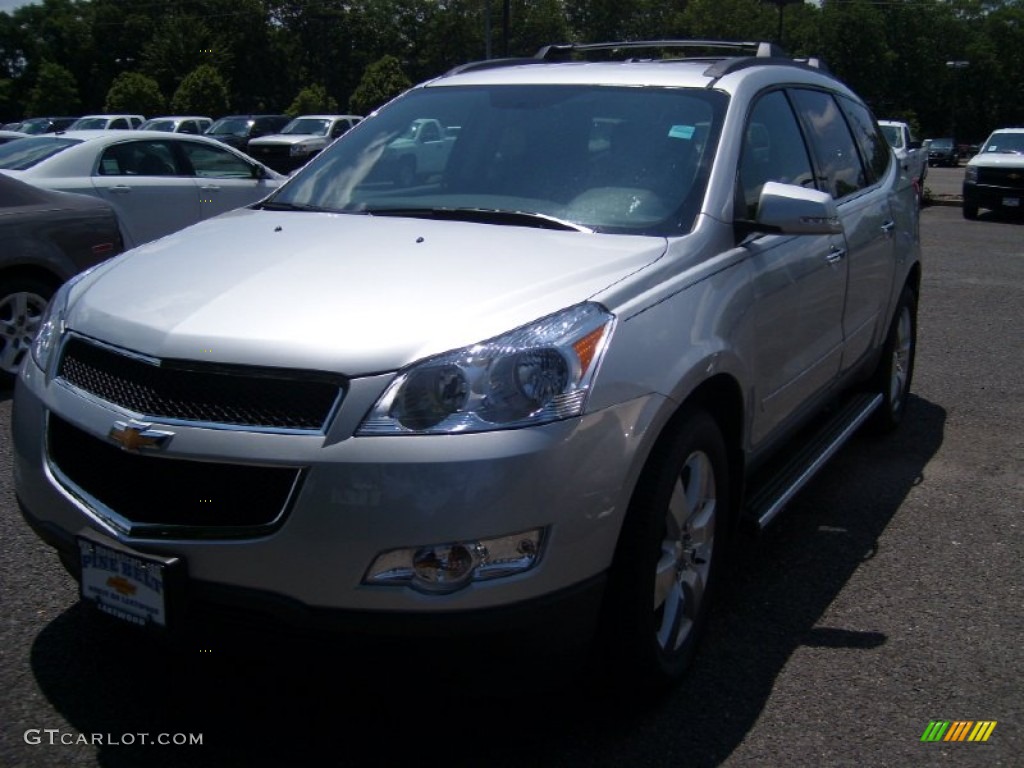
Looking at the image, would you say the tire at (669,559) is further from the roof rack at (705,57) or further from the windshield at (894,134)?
the windshield at (894,134)

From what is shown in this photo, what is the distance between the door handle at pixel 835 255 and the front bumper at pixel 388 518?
2113 millimetres

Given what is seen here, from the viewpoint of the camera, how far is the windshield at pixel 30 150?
9813 millimetres

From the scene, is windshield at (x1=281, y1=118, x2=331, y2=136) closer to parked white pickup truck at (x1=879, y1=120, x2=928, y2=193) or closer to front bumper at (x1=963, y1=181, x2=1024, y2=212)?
parked white pickup truck at (x1=879, y1=120, x2=928, y2=193)

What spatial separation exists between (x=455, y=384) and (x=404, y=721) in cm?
104

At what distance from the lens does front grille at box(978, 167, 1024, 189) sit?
2092 cm

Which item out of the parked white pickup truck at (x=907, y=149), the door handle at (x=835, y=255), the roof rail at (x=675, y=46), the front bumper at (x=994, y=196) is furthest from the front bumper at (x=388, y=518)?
the front bumper at (x=994, y=196)

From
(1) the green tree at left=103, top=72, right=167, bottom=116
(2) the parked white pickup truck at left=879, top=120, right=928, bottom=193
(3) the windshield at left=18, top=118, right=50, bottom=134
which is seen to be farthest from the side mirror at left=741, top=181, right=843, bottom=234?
(1) the green tree at left=103, top=72, right=167, bottom=116

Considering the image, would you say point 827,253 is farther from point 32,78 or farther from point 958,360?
point 32,78

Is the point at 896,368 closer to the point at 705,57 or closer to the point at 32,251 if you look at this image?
the point at 705,57

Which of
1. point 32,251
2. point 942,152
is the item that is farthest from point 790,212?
point 942,152

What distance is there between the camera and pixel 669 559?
322cm

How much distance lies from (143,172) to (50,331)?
24.8 feet

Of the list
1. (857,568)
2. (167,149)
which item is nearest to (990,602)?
(857,568)

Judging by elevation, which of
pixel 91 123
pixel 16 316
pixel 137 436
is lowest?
pixel 91 123
